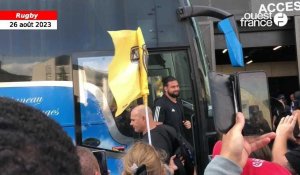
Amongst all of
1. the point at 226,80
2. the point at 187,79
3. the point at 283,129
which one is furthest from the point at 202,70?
the point at 226,80

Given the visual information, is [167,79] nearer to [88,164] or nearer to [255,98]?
[255,98]

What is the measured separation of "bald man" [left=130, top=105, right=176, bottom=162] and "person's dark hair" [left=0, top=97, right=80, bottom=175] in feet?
11.9

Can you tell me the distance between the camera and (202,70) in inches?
208

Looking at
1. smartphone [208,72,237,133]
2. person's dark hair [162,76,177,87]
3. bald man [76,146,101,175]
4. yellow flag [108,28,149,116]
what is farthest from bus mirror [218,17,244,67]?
smartphone [208,72,237,133]

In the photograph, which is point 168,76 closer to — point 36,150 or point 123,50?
point 123,50

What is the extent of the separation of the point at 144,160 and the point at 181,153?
6.28 feet

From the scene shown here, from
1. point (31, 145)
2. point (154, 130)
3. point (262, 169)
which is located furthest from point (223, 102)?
point (154, 130)

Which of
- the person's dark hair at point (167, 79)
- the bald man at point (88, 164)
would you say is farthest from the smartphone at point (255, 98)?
the person's dark hair at point (167, 79)

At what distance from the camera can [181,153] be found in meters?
4.50

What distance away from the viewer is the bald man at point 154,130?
14.5 feet

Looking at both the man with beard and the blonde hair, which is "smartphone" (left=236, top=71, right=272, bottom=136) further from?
the man with beard

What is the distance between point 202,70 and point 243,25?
881 centimetres

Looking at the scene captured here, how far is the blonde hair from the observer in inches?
103

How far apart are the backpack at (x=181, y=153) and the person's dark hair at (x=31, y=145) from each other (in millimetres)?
3754
